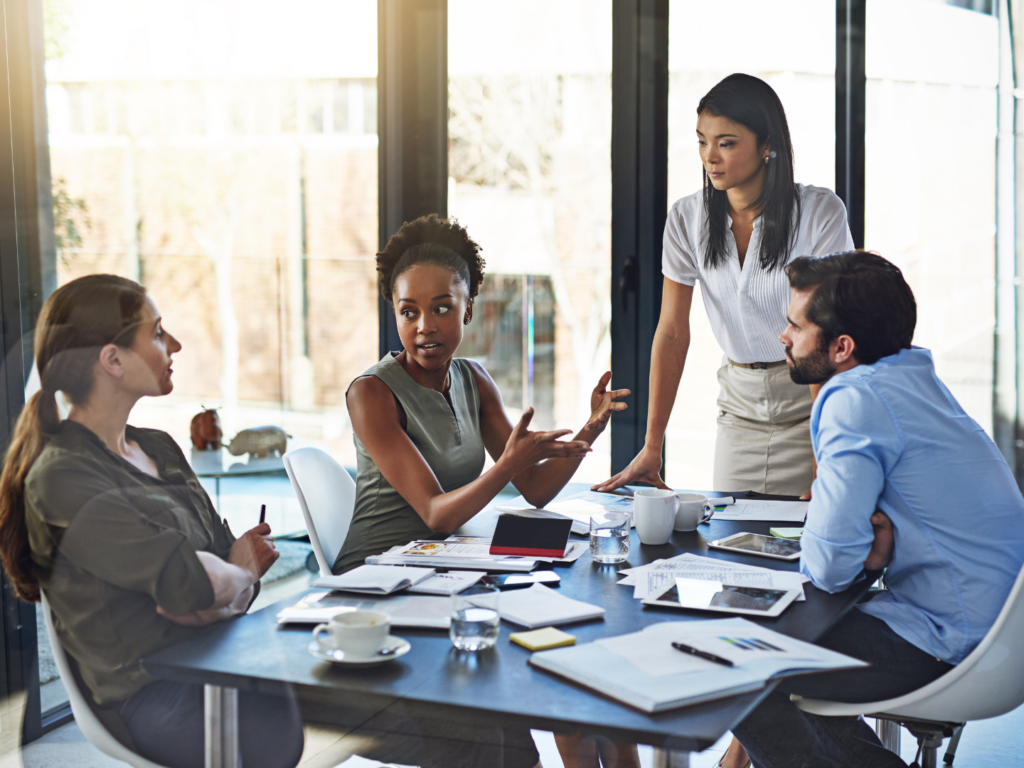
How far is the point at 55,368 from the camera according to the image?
150 cm

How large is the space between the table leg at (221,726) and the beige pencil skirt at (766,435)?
163cm

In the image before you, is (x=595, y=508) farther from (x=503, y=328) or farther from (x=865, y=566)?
(x=503, y=328)

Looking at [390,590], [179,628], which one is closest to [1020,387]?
[390,590]

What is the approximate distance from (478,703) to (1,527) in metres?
0.86

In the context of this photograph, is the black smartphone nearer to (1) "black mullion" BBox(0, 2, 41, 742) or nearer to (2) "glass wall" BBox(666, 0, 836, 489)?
(1) "black mullion" BBox(0, 2, 41, 742)

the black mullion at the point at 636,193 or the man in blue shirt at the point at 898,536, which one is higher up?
the black mullion at the point at 636,193

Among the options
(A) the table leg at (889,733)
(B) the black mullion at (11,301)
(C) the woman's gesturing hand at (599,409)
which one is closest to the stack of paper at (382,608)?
(C) the woman's gesturing hand at (599,409)

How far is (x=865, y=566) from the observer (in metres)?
1.56

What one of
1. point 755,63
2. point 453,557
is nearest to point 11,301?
point 453,557

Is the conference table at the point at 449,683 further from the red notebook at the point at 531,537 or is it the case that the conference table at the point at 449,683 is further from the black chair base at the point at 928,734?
the black chair base at the point at 928,734

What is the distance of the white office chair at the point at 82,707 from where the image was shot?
139 cm

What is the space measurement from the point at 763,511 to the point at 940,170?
2077 millimetres

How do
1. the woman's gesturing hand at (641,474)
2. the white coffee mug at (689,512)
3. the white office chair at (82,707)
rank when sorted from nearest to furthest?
1. the white office chair at (82,707)
2. the white coffee mug at (689,512)
3. the woman's gesturing hand at (641,474)

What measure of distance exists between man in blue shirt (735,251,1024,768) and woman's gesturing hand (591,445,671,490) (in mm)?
751
